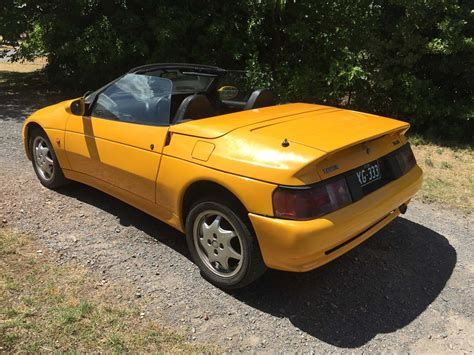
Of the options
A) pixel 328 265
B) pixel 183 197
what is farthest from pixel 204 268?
pixel 328 265

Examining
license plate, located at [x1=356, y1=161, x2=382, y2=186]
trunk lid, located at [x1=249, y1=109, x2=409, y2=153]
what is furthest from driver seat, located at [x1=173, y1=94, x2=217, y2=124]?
license plate, located at [x1=356, y1=161, x2=382, y2=186]

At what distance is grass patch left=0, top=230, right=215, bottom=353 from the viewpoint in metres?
2.78

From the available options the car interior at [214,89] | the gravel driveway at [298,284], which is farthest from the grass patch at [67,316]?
the car interior at [214,89]

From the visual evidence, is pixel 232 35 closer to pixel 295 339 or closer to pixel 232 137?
pixel 232 137

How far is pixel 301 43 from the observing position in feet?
29.6

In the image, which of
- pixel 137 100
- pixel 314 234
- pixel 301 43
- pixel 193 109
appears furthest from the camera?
pixel 301 43

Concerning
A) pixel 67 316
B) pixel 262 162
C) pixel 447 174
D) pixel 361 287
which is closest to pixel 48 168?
pixel 67 316

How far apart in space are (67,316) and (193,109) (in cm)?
179

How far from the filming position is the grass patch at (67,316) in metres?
2.78

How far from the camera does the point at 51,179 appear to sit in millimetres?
4961

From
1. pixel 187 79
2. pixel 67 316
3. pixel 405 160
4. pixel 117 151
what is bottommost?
pixel 67 316

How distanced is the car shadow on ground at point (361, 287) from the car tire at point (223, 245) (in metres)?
0.19

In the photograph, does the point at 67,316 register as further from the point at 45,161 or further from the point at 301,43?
the point at 301,43

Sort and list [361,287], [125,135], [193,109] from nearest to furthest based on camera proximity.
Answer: [361,287] < [193,109] < [125,135]
